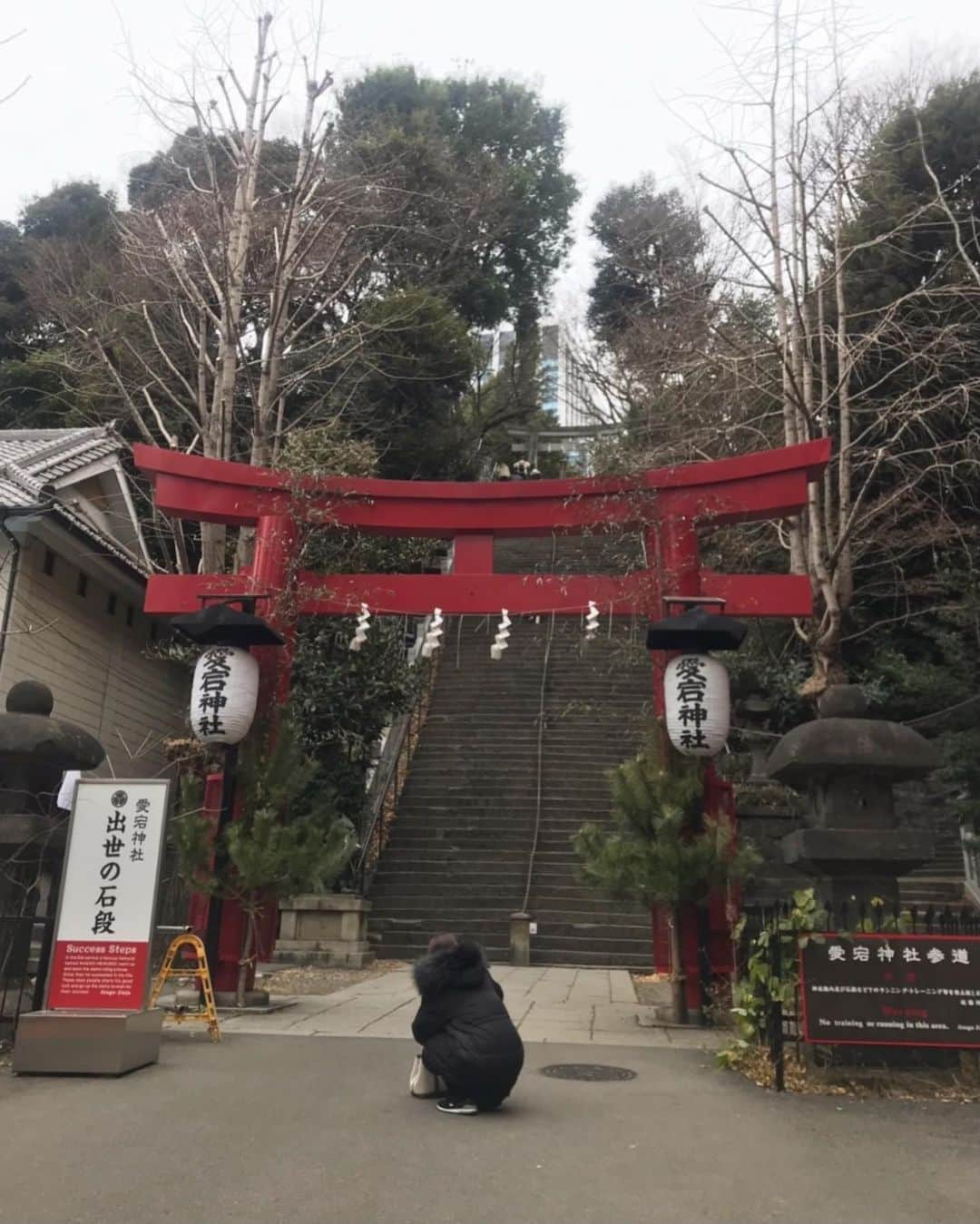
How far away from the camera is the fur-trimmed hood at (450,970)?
5570 millimetres

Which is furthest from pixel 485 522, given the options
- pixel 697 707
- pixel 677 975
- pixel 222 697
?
pixel 677 975

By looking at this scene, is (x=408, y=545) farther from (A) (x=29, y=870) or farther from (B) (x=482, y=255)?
(B) (x=482, y=255)

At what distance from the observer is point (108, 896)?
22.6ft

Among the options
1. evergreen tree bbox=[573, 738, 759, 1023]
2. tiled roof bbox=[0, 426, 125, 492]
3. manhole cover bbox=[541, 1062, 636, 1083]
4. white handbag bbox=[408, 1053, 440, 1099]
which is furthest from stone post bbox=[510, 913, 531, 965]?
tiled roof bbox=[0, 426, 125, 492]

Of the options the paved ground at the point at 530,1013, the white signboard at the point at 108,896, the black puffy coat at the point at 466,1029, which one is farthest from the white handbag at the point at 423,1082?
the paved ground at the point at 530,1013

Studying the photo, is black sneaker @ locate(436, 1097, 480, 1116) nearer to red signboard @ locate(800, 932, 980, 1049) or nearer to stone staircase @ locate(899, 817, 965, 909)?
red signboard @ locate(800, 932, 980, 1049)

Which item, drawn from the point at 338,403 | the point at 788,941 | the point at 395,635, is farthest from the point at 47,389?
the point at 788,941

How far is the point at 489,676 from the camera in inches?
830

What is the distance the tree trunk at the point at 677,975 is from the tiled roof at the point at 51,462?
9750 millimetres

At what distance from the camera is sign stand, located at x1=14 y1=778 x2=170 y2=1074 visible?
6.35 m

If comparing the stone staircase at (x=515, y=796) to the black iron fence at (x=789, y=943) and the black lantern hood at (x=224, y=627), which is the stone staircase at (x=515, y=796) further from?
the black iron fence at (x=789, y=943)

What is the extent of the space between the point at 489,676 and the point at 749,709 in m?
6.97

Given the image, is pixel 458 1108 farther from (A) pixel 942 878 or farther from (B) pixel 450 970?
(A) pixel 942 878

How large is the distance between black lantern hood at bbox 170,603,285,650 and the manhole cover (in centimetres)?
475
